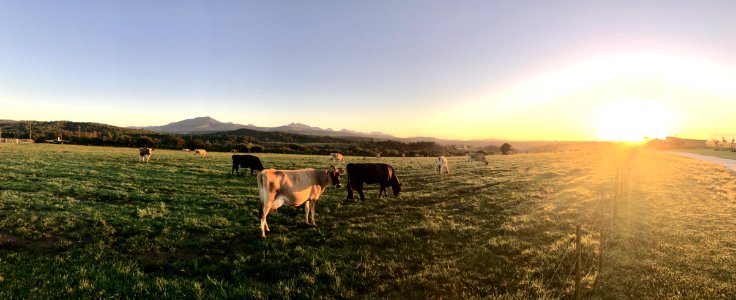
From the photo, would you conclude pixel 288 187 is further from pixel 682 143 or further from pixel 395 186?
pixel 682 143

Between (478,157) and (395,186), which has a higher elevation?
(478,157)

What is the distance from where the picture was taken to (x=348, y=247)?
9680 mm

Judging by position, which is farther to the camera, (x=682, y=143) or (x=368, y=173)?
(x=682, y=143)

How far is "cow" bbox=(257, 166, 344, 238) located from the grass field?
86 cm

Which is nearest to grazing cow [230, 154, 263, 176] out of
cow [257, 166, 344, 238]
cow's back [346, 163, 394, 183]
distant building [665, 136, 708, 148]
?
cow's back [346, 163, 394, 183]

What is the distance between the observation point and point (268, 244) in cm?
972

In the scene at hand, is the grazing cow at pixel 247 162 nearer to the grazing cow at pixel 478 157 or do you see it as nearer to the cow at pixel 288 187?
the cow at pixel 288 187

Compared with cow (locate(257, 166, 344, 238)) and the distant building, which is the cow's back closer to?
cow (locate(257, 166, 344, 238))

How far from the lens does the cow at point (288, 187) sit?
35.5 feet

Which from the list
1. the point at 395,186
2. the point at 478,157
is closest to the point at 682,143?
the point at 478,157

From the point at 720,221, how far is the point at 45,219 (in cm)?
2624

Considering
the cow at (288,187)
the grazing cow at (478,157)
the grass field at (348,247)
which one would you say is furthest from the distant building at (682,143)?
the cow at (288,187)

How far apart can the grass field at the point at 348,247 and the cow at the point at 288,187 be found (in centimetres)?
86

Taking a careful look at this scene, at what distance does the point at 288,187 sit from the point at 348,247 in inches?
130
